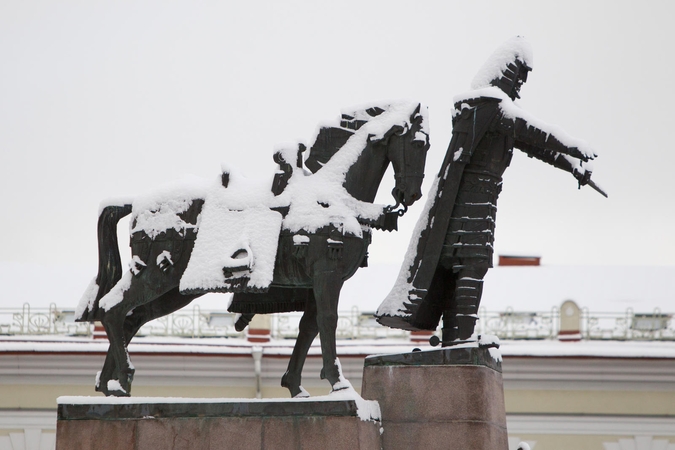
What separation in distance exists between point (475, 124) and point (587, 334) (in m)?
10.3

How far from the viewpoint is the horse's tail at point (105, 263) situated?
7664 mm

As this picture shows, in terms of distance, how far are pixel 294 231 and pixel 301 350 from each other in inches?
36.5

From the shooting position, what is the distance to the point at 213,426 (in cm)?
688

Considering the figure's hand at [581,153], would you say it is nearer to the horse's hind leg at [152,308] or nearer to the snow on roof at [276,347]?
the horse's hind leg at [152,308]

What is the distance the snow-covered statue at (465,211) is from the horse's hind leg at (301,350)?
487 mm

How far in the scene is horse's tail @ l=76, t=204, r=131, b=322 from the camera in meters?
7.66

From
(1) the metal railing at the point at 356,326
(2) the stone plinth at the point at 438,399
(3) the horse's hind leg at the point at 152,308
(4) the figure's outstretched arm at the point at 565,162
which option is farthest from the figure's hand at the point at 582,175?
(1) the metal railing at the point at 356,326

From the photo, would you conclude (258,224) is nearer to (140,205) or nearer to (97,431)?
(140,205)

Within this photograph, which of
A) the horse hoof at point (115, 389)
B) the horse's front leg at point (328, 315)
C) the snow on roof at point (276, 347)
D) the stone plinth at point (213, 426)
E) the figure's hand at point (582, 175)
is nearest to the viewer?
the stone plinth at point (213, 426)

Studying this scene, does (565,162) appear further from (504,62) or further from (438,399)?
(438,399)

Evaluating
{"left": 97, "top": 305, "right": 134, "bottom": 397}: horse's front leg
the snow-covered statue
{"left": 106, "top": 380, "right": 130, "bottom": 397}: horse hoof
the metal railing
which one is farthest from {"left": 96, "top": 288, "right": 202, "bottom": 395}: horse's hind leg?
the metal railing

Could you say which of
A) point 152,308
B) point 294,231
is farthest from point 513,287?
point 294,231

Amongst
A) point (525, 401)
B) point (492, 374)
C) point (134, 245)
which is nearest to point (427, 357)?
point (492, 374)

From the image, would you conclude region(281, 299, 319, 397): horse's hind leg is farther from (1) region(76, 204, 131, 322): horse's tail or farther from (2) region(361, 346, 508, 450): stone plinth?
(1) region(76, 204, 131, 322): horse's tail
